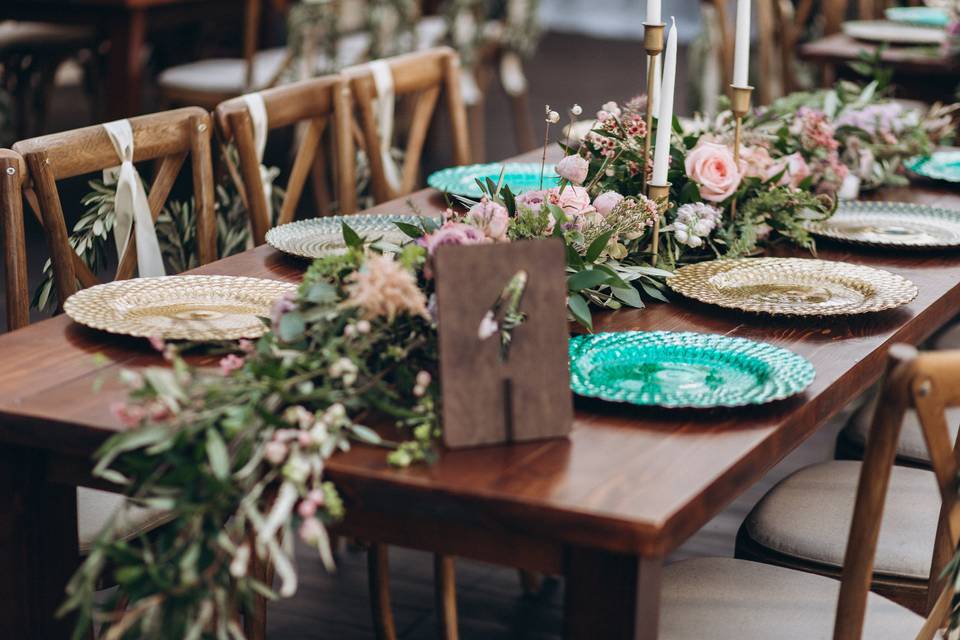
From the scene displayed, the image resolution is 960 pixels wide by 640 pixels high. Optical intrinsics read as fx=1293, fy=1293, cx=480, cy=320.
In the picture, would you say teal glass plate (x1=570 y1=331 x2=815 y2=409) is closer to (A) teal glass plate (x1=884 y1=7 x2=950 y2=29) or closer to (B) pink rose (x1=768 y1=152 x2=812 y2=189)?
(B) pink rose (x1=768 y1=152 x2=812 y2=189)

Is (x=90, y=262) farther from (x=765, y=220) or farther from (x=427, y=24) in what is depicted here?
(x=427, y=24)

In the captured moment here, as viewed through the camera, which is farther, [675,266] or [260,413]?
[675,266]

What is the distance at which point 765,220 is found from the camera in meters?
2.06

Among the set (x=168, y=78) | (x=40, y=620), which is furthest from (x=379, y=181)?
(x=168, y=78)

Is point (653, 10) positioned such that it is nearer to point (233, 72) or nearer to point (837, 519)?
point (837, 519)

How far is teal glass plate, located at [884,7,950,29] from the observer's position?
14.4 ft

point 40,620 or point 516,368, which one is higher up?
point 516,368

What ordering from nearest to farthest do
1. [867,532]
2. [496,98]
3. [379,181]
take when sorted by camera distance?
[867,532] → [379,181] → [496,98]

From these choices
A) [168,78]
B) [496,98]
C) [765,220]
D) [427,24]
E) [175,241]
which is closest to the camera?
[765,220]

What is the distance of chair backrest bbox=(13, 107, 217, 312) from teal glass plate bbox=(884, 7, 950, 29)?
2982mm

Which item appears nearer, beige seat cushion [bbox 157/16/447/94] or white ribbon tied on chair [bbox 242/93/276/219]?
white ribbon tied on chair [bbox 242/93/276/219]

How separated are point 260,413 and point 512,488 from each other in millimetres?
234

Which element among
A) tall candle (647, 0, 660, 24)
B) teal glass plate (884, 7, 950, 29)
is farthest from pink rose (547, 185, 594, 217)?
teal glass plate (884, 7, 950, 29)

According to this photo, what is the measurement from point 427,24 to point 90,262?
13.5 ft
